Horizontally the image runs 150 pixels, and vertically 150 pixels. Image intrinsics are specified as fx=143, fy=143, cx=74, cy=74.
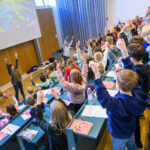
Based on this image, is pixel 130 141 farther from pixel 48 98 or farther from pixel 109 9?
pixel 109 9

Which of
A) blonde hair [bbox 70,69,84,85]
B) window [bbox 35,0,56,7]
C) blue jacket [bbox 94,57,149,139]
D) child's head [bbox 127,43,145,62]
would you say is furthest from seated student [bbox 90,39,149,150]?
window [bbox 35,0,56,7]

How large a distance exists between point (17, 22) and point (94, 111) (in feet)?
19.4

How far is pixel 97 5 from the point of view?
8516 millimetres

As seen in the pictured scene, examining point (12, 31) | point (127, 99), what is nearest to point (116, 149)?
point (127, 99)

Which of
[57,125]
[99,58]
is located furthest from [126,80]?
[99,58]

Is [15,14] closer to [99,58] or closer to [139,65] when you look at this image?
[99,58]

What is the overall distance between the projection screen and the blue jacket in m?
5.61

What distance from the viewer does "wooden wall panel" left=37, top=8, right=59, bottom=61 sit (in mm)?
8018

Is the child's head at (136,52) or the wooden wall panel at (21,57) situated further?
the wooden wall panel at (21,57)

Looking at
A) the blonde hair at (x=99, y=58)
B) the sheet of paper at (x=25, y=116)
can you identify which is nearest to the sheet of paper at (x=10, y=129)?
the sheet of paper at (x=25, y=116)

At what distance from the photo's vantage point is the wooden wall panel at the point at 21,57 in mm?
6141

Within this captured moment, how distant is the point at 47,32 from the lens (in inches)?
333

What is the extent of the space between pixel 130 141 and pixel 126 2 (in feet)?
27.6

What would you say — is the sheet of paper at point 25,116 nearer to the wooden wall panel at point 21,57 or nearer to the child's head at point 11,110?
the child's head at point 11,110
